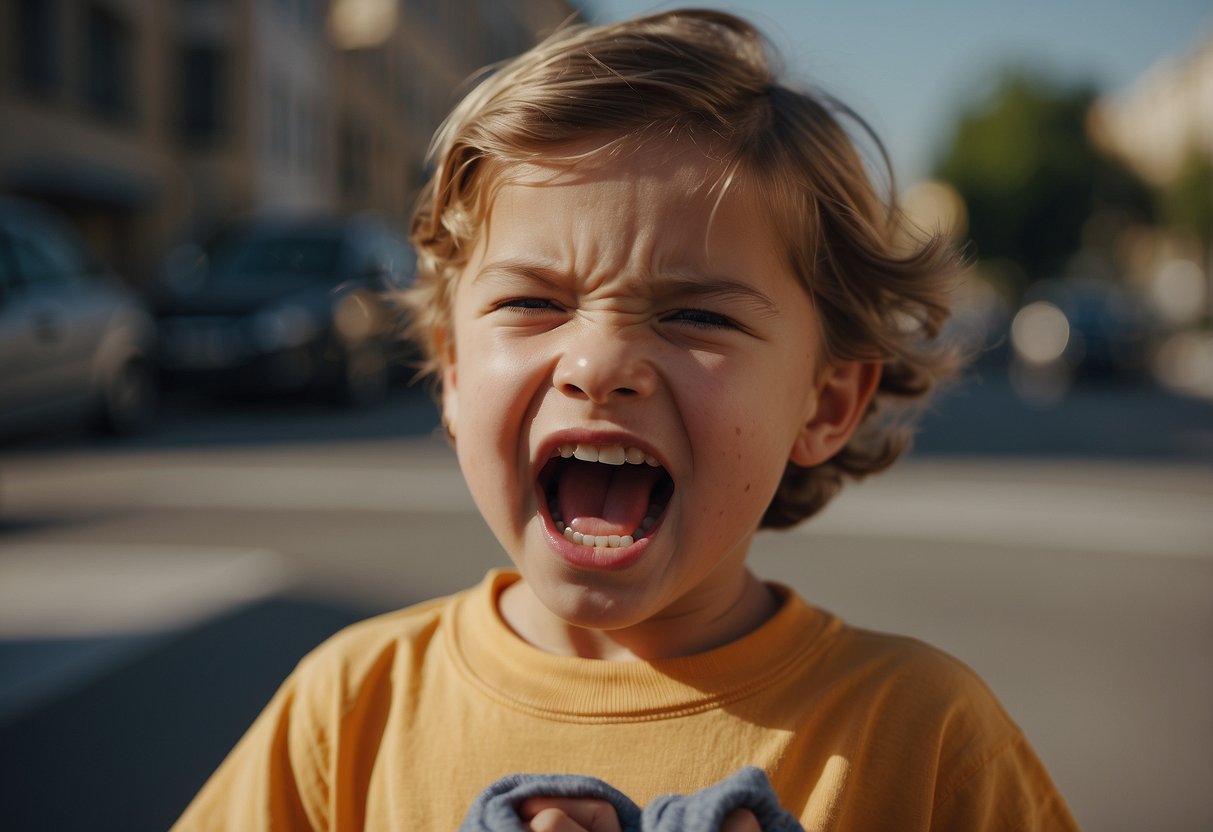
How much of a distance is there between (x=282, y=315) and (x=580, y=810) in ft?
35.2

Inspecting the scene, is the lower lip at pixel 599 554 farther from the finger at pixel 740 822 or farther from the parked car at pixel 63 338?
the parked car at pixel 63 338

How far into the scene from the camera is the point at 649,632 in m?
1.44

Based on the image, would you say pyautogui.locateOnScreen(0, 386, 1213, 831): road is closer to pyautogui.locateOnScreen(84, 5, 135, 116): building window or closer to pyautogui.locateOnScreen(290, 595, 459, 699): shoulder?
pyautogui.locateOnScreen(290, 595, 459, 699): shoulder

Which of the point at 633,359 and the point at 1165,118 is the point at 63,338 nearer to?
Result: the point at 633,359

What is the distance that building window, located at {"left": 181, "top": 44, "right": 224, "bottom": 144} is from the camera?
2538cm

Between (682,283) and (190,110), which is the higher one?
(190,110)

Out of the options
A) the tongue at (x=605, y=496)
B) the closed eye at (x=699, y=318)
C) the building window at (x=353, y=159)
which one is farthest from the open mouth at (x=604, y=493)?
the building window at (x=353, y=159)

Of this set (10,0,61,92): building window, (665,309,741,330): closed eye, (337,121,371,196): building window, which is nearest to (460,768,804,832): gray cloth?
(665,309,741,330): closed eye

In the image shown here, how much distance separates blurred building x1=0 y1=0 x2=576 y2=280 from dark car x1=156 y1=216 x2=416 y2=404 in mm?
6938

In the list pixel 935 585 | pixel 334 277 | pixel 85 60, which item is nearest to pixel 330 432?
pixel 334 277

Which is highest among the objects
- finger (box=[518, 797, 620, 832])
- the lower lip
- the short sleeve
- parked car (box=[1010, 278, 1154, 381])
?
the lower lip

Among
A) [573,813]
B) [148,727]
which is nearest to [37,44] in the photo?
[148,727]

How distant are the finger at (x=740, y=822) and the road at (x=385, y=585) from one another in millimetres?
2032

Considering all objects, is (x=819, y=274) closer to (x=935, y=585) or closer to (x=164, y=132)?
(x=935, y=585)
